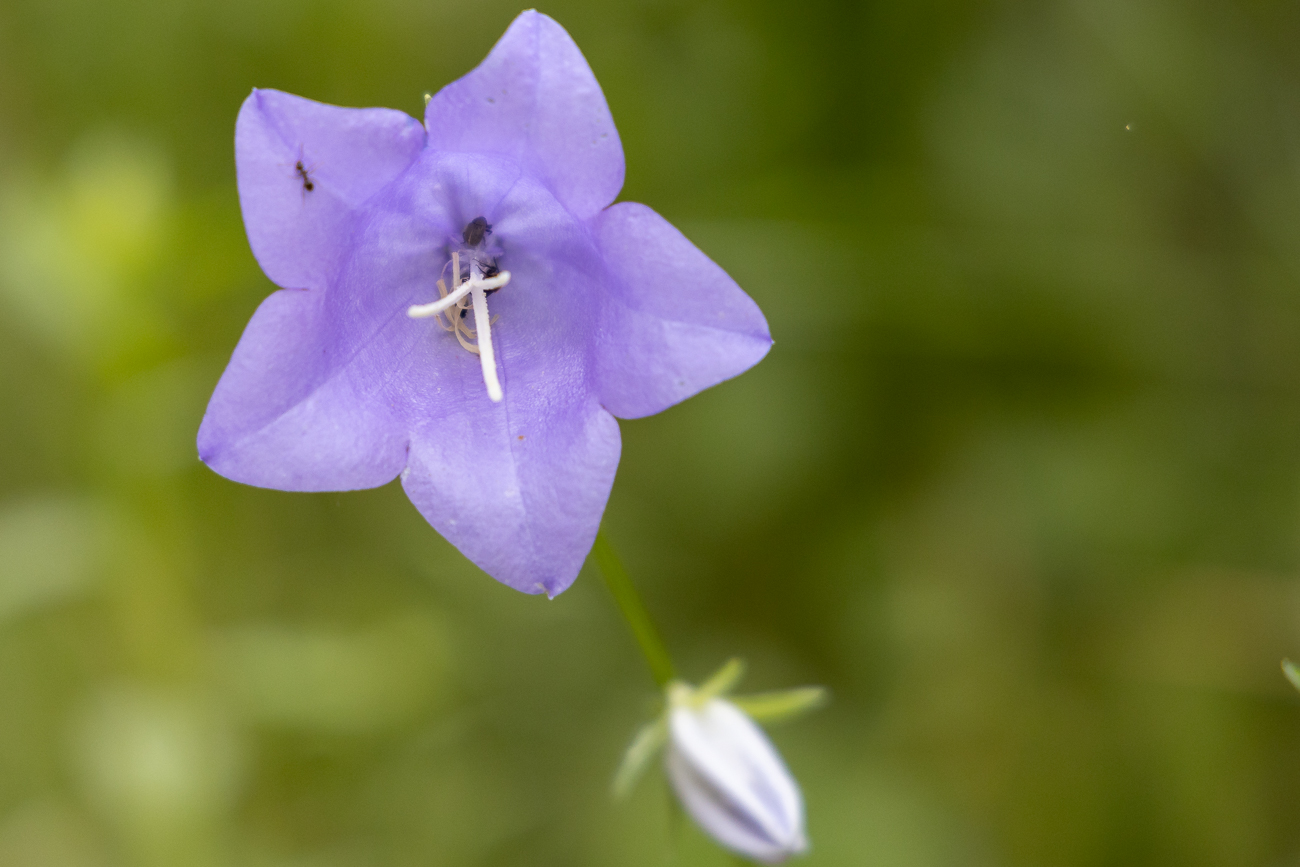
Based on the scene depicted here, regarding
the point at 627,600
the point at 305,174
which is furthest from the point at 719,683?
A: the point at 305,174

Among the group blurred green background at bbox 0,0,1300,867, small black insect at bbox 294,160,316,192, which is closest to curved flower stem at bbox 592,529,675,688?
small black insect at bbox 294,160,316,192

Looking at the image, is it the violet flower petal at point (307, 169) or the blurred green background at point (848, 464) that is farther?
the blurred green background at point (848, 464)

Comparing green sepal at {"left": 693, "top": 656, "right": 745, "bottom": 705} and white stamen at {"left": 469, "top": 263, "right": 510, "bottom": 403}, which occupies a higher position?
white stamen at {"left": 469, "top": 263, "right": 510, "bottom": 403}

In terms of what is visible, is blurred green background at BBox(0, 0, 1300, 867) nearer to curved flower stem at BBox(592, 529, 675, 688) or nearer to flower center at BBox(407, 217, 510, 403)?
flower center at BBox(407, 217, 510, 403)

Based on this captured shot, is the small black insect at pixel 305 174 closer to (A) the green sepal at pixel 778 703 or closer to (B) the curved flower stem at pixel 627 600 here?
(B) the curved flower stem at pixel 627 600

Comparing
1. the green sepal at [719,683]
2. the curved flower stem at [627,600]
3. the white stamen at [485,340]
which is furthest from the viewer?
the green sepal at [719,683]

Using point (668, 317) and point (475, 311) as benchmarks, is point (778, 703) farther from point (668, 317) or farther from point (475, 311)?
point (475, 311)

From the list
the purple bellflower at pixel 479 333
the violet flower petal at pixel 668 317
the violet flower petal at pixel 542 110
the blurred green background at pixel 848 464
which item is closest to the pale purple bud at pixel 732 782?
the purple bellflower at pixel 479 333
